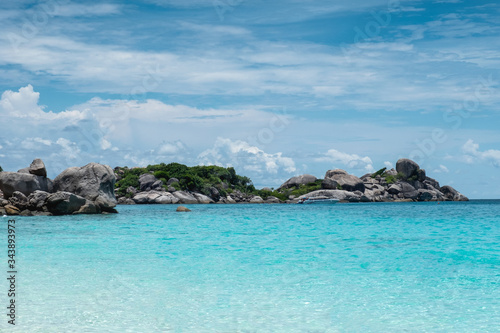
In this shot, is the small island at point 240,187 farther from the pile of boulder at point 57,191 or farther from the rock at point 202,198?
the pile of boulder at point 57,191

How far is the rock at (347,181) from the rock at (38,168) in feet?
223

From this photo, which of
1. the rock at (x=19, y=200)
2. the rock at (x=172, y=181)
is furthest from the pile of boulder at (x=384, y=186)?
the rock at (x=19, y=200)

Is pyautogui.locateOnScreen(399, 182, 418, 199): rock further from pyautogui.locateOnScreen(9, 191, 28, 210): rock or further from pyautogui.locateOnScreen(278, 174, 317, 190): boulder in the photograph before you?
pyautogui.locateOnScreen(9, 191, 28, 210): rock

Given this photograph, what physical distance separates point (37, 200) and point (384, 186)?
79252 millimetres

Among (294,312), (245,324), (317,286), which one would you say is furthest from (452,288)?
(245,324)

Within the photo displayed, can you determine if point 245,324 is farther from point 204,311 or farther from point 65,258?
point 65,258

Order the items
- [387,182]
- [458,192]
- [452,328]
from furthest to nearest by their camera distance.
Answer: [458,192] → [387,182] → [452,328]

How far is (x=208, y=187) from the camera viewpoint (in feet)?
282

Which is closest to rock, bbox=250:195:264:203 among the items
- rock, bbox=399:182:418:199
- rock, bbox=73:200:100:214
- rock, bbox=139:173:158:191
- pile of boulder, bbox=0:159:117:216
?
rock, bbox=139:173:158:191

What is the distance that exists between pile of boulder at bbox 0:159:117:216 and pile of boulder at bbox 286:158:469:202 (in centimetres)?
5849

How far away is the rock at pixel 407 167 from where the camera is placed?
9862 cm

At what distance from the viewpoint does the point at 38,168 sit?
115 feet

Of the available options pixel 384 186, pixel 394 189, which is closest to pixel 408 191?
pixel 394 189

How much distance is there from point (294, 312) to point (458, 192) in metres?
112
